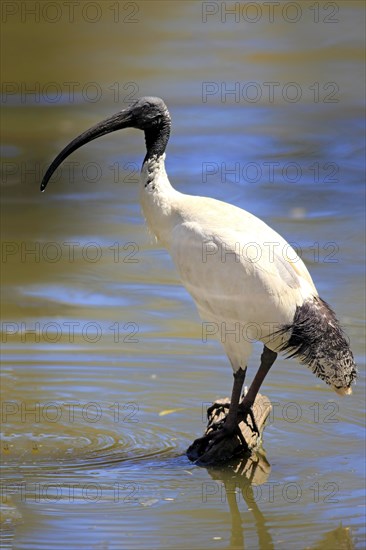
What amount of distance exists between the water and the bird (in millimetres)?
489

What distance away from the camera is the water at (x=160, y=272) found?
652cm

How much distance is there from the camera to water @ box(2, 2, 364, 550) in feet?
21.4

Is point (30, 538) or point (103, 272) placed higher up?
point (30, 538)

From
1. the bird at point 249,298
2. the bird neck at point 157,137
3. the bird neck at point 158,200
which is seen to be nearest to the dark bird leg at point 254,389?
the bird at point 249,298

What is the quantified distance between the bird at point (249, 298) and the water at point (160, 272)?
0.49 meters

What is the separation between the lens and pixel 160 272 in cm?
1062

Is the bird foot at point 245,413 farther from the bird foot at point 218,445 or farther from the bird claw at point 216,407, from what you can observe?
the bird claw at point 216,407

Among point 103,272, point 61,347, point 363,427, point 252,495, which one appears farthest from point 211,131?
point 252,495

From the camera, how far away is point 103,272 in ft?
34.9

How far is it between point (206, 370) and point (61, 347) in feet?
3.69

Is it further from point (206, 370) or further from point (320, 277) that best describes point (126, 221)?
point (206, 370)

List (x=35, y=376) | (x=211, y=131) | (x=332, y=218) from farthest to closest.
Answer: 1. (x=211, y=131)
2. (x=332, y=218)
3. (x=35, y=376)

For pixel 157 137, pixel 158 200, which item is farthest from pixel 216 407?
pixel 157 137

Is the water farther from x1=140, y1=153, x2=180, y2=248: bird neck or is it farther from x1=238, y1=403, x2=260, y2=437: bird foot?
x1=140, y1=153, x2=180, y2=248: bird neck
